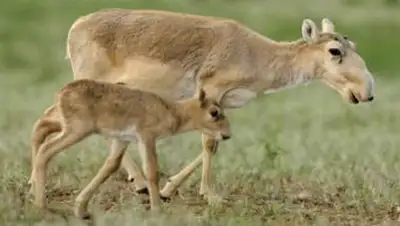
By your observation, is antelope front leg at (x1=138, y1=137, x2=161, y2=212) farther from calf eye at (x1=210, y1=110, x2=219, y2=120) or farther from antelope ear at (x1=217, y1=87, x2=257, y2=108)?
antelope ear at (x1=217, y1=87, x2=257, y2=108)

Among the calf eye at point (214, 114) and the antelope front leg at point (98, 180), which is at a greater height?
the calf eye at point (214, 114)

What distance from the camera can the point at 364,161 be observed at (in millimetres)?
12289

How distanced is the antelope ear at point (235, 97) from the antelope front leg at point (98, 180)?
4.63 feet

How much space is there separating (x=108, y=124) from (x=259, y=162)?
3.03 meters

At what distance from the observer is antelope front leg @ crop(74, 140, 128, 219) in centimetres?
904

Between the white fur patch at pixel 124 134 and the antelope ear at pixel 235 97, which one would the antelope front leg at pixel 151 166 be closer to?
the white fur patch at pixel 124 134

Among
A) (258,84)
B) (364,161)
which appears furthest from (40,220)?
(364,161)

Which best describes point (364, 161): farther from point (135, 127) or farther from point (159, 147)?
point (135, 127)

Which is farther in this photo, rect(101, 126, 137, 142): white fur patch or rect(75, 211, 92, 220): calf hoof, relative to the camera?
rect(101, 126, 137, 142): white fur patch

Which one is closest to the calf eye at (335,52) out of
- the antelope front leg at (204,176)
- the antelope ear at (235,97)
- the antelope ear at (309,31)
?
the antelope ear at (309,31)

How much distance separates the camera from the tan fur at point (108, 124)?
9125 mm

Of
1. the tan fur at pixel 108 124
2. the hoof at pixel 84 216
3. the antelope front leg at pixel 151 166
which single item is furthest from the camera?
the antelope front leg at pixel 151 166

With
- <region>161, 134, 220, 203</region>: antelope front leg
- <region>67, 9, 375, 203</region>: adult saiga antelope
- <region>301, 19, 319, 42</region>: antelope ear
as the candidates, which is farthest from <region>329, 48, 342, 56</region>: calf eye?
<region>161, 134, 220, 203</region>: antelope front leg

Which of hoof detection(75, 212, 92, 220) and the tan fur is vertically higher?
the tan fur
